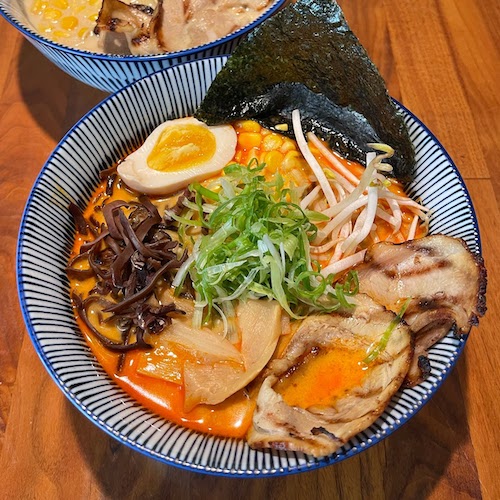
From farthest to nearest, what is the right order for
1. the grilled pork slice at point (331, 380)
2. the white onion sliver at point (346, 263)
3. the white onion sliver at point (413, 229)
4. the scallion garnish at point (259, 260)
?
the white onion sliver at point (413, 229) < the white onion sliver at point (346, 263) < the scallion garnish at point (259, 260) < the grilled pork slice at point (331, 380)

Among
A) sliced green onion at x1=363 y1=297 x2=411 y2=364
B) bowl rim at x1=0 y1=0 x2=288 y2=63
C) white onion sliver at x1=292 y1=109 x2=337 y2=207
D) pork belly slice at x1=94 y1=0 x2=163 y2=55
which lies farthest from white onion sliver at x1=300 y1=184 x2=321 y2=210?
pork belly slice at x1=94 y1=0 x2=163 y2=55

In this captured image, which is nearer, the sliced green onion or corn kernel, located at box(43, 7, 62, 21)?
the sliced green onion

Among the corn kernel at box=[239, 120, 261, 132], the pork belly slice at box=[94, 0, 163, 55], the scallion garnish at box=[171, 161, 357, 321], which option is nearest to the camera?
the scallion garnish at box=[171, 161, 357, 321]

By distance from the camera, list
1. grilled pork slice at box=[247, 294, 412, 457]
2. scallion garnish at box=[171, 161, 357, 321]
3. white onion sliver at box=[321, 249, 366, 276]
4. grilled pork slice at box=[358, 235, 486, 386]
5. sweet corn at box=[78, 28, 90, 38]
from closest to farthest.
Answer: grilled pork slice at box=[247, 294, 412, 457] → grilled pork slice at box=[358, 235, 486, 386] → scallion garnish at box=[171, 161, 357, 321] → white onion sliver at box=[321, 249, 366, 276] → sweet corn at box=[78, 28, 90, 38]

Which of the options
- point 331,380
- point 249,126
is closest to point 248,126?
point 249,126

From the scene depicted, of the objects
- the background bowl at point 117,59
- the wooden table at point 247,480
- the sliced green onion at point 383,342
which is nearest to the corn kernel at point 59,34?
the wooden table at point 247,480

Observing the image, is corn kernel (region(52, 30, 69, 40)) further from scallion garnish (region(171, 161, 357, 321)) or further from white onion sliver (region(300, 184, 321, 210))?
white onion sliver (region(300, 184, 321, 210))

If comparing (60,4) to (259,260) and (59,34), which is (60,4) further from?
(259,260)

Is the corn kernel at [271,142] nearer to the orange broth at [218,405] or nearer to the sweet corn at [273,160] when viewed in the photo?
the sweet corn at [273,160]
